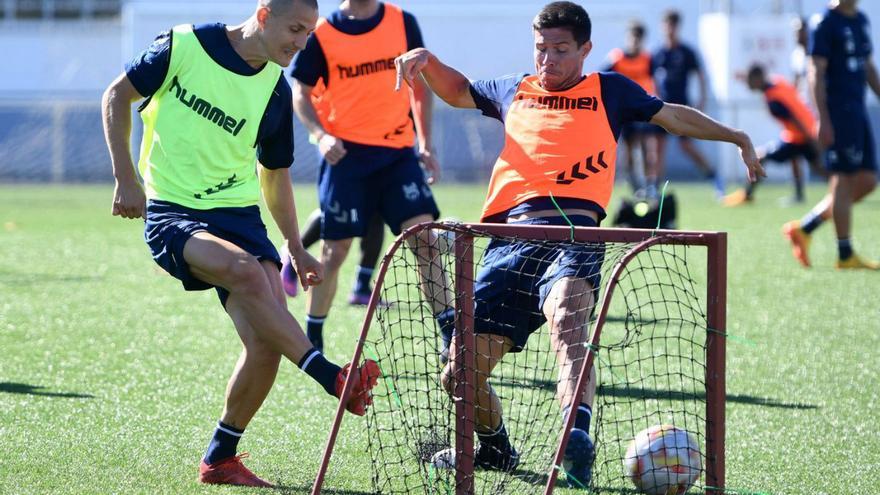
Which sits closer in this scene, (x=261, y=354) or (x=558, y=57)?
(x=261, y=354)

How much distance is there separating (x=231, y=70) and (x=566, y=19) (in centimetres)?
133

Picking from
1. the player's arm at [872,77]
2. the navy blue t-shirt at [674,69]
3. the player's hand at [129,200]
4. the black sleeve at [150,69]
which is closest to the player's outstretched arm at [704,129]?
the black sleeve at [150,69]

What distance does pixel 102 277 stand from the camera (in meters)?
11.0

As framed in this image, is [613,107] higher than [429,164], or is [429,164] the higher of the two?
[613,107]

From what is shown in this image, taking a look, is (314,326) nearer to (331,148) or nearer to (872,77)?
(331,148)

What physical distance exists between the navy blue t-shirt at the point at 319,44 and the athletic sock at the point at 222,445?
10.1ft

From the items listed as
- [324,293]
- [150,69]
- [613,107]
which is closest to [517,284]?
[613,107]

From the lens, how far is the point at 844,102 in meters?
11.2

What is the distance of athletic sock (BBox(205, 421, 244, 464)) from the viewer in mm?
4797

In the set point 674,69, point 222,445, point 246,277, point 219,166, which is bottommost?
point 222,445

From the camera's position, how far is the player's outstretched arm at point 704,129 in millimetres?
4848

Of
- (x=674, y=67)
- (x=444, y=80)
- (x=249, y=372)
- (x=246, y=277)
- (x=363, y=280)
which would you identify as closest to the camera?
(x=246, y=277)

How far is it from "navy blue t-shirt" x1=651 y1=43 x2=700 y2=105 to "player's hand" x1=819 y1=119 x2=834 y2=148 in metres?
7.86

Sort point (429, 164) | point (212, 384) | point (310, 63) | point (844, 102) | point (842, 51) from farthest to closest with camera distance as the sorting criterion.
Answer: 1. point (844, 102)
2. point (842, 51)
3. point (429, 164)
4. point (310, 63)
5. point (212, 384)
